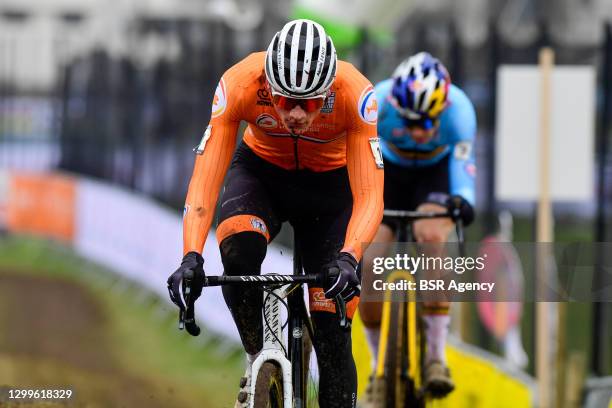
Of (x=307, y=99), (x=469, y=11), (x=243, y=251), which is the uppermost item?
(x=469, y=11)

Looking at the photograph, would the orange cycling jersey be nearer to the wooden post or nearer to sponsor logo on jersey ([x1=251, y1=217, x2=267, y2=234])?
sponsor logo on jersey ([x1=251, y1=217, x2=267, y2=234])

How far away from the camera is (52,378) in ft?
33.0

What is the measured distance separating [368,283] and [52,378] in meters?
4.66

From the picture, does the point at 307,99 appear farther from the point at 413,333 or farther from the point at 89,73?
the point at 89,73

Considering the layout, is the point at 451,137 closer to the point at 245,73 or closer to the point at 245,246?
the point at 245,73

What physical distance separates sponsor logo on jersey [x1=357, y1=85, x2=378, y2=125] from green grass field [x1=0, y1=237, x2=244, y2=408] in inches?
154

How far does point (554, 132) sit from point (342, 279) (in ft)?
15.8

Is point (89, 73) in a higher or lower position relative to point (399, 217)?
higher

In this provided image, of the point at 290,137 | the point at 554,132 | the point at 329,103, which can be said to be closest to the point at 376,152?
the point at 329,103

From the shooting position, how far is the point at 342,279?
4.57 metres

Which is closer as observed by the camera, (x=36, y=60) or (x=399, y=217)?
(x=399, y=217)

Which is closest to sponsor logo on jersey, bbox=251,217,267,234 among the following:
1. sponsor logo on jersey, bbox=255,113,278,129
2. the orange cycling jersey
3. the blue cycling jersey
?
the orange cycling jersey

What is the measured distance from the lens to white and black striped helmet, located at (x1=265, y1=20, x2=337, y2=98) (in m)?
4.76

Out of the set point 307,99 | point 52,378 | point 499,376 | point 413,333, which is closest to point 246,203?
point 307,99
